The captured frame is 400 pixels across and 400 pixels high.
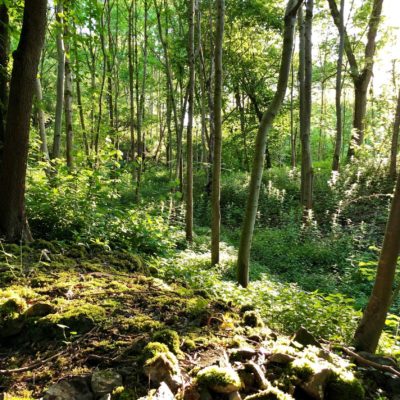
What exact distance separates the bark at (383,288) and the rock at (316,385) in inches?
41.8

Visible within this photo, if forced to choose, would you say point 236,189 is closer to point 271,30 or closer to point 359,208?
point 359,208

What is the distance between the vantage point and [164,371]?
207 cm

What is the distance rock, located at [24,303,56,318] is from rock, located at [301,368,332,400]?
1987mm

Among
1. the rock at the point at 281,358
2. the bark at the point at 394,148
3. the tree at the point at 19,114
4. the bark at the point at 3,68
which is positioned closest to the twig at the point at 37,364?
the rock at the point at 281,358

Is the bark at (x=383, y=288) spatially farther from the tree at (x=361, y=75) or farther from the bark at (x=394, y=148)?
the tree at (x=361, y=75)

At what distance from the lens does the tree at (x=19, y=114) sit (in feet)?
14.0

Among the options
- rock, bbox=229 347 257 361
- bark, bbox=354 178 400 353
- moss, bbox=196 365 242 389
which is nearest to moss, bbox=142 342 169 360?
moss, bbox=196 365 242 389

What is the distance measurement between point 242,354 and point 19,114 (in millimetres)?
3868

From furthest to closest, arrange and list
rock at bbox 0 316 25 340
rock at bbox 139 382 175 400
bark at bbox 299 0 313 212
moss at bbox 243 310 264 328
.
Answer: bark at bbox 299 0 313 212 < moss at bbox 243 310 264 328 < rock at bbox 0 316 25 340 < rock at bbox 139 382 175 400

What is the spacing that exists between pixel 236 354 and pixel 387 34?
18.4 metres

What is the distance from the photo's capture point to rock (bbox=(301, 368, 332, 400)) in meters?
2.10

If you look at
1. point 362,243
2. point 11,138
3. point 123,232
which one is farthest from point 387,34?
point 11,138

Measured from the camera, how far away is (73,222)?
566cm

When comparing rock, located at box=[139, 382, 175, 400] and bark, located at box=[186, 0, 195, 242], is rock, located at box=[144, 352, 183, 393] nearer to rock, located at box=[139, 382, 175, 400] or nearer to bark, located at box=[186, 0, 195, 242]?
rock, located at box=[139, 382, 175, 400]
